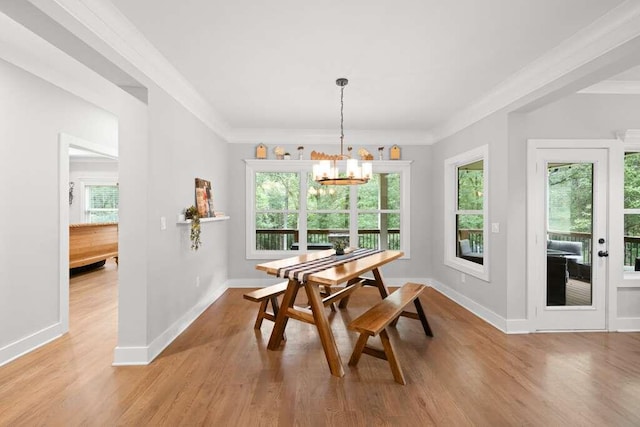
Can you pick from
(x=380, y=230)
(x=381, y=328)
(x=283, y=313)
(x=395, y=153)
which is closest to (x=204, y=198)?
(x=283, y=313)

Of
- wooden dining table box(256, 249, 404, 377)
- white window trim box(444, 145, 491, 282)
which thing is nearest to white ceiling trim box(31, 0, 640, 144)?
white window trim box(444, 145, 491, 282)

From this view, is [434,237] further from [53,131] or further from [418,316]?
[53,131]

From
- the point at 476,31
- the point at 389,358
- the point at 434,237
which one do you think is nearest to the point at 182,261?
the point at 389,358

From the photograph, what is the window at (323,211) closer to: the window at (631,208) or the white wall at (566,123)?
the white wall at (566,123)

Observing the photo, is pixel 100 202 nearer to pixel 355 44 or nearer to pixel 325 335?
pixel 325 335

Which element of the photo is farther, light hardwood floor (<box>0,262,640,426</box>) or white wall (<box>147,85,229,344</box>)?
white wall (<box>147,85,229,344</box>)

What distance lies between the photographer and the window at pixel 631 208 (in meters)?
3.35

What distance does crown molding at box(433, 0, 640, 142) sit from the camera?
6.64ft

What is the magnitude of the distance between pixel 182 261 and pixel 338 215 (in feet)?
9.01

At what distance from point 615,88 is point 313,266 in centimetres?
357

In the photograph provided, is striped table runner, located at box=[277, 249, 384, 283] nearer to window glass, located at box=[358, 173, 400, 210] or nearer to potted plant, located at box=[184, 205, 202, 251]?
potted plant, located at box=[184, 205, 202, 251]

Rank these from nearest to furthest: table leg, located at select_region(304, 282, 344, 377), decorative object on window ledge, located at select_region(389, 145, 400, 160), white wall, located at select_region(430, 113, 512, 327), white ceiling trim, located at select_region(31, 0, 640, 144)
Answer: white ceiling trim, located at select_region(31, 0, 640, 144) → table leg, located at select_region(304, 282, 344, 377) → white wall, located at select_region(430, 113, 512, 327) → decorative object on window ledge, located at select_region(389, 145, 400, 160)

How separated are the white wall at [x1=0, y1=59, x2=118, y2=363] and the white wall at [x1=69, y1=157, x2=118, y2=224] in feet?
19.3

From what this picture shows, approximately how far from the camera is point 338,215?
539 centimetres
